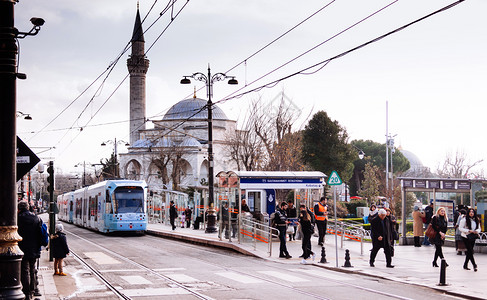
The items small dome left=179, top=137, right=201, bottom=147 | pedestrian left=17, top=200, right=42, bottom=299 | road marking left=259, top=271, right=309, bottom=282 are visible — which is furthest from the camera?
small dome left=179, top=137, right=201, bottom=147

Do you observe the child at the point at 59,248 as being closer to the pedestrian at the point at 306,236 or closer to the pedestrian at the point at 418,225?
the pedestrian at the point at 306,236

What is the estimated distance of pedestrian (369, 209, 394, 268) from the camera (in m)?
16.6

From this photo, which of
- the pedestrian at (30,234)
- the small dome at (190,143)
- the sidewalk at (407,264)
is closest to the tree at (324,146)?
the sidewalk at (407,264)

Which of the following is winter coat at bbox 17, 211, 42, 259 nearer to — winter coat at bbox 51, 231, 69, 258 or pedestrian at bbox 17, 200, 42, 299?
pedestrian at bbox 17, 200, 42, 299

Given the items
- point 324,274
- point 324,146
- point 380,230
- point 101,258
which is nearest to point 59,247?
point 101,258

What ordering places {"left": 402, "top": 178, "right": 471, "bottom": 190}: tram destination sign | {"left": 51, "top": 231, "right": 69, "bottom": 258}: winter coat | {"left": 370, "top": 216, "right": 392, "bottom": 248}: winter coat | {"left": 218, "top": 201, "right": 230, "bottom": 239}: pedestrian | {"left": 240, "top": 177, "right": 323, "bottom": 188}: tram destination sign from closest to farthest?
{"left": 51, "top": 231, "right": 69, "bottom": 258}: winter coat → {"left": 370, "top": 216, "right": 392, "bottom": 248}: winter coat → {"left": 402, "top": 178, "right": 471, "bottom": 190}: tram destination sign → {"left": 240, "top": 177, "right": 323, "bottom": 188}: tram destination sign → {"left": 218, "top": 201, "right": 230, "bottom": 239}: pedestrian

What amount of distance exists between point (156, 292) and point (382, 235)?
23.6 feet

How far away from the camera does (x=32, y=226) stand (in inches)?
450

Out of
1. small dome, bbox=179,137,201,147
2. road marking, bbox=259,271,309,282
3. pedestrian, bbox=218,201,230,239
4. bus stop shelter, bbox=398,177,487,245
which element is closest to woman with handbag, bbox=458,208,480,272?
road marking, bbox=259,271,309,282

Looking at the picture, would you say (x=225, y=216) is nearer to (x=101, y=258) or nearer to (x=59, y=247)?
(x=101, y=258)

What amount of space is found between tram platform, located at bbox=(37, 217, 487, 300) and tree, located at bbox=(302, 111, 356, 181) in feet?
117

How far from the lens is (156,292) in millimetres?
11906

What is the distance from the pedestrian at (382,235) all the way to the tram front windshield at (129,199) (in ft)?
59.2

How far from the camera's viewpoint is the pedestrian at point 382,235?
16641 mm
